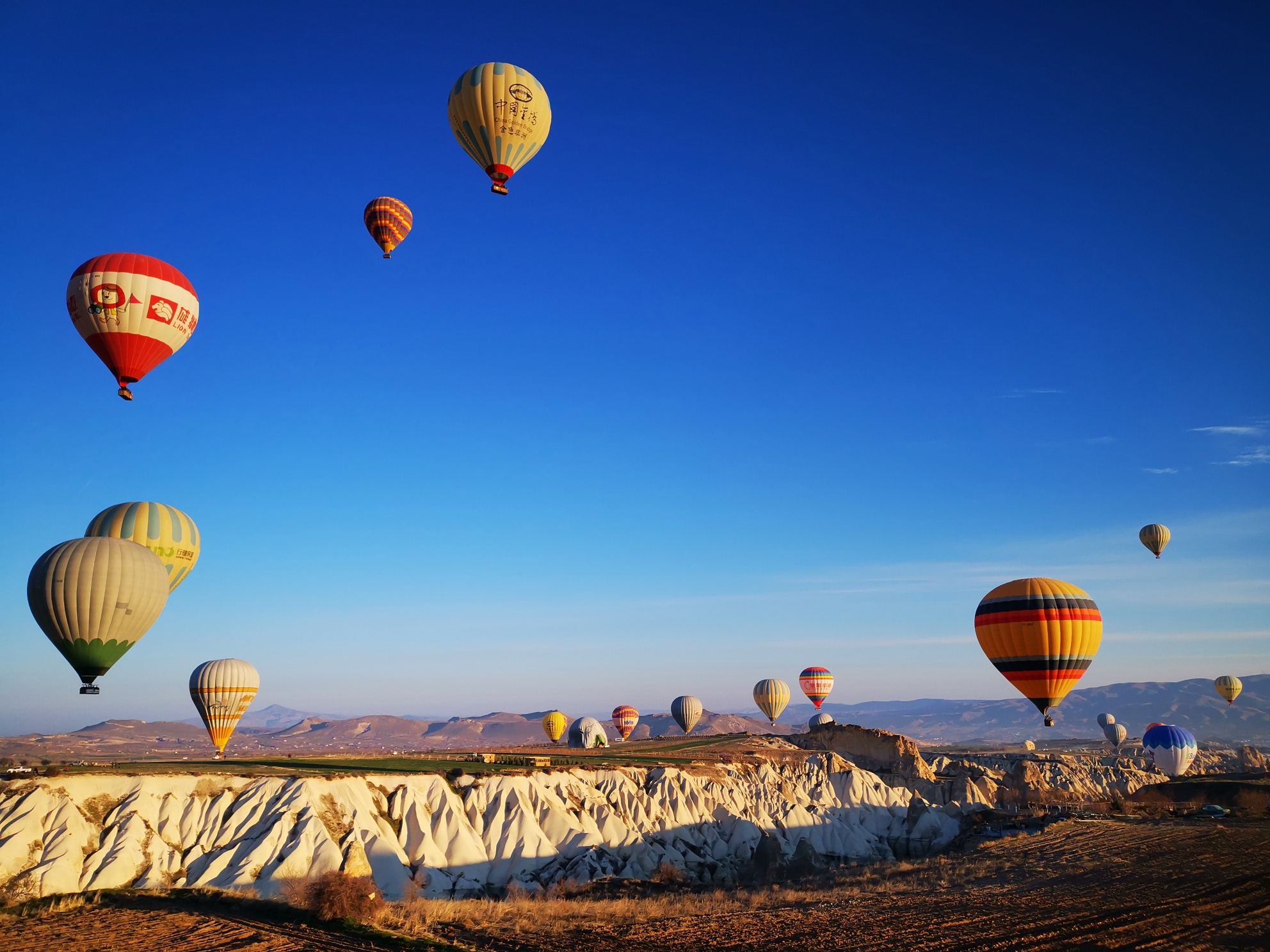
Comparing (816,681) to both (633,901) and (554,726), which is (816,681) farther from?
(633,901)

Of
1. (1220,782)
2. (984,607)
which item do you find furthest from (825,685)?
(984,607)

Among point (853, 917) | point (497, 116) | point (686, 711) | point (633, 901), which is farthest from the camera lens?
point (686, 711)

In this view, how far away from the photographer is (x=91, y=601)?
3119 centimetres

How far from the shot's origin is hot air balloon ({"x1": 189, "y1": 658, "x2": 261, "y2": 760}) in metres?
45.8

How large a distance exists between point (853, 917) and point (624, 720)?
72.8 metres

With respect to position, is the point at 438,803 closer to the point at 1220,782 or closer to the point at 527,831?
the point at 527,831

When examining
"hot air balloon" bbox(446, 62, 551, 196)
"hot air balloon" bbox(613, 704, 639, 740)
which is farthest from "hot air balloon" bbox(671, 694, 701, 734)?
"hot air balloon" bbox(446, 62, 551, 196)

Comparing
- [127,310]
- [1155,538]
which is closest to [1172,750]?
[1155,538]

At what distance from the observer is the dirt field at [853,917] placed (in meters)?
23.3

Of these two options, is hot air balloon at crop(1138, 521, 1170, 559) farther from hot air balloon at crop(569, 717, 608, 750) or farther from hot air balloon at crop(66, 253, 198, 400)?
hot air balloon at crop(66, 253, 198, 400)

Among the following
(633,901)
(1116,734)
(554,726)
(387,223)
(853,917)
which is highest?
(387,223)

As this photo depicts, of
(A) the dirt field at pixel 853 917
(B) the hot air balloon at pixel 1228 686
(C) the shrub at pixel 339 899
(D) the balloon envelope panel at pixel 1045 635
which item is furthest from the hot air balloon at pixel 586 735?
(B) the hot air balloon at pixel 1228 686

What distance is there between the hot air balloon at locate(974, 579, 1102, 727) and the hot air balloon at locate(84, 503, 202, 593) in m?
39.3

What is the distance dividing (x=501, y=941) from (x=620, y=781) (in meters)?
22.9
